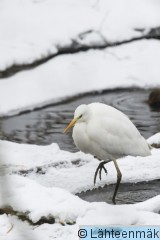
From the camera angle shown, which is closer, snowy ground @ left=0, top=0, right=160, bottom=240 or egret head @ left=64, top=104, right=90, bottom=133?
egret head @ left=64, top=104, right=90, bottom=133

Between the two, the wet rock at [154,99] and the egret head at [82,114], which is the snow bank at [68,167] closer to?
the egret head at [82,114]

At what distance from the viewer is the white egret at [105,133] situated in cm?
572

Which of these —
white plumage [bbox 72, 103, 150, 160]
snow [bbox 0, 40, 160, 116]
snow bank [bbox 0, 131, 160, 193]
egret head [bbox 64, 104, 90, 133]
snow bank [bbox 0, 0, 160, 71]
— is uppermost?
egret head [bbox 64, 104, 90, 133]

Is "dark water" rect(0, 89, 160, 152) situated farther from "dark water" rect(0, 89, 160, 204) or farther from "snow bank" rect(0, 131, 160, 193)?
"snow bank" rect(0, 131, 160, 193)

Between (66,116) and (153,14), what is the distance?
374 centimetres

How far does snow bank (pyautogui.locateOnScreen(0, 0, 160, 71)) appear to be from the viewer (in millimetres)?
10742

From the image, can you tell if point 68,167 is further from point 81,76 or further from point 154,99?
point 81,76

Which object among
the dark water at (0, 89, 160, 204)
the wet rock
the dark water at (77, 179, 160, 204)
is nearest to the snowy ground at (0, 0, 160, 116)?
the dark water at (0, 89, 160, 204)

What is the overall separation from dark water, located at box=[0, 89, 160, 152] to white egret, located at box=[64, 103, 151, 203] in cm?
176

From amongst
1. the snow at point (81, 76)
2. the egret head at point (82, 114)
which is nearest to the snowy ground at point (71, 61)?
the snow at point (81, 76)

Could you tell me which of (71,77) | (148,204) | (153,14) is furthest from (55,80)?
(148,204)

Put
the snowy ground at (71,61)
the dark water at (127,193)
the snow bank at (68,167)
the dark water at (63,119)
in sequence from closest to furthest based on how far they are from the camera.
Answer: the dark water at (127,193), the snow bank at (68,167), the snowy ground at (71,61), the dark water at (63,119)

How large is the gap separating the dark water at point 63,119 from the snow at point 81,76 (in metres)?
0.25

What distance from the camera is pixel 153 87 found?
35.2 feet
